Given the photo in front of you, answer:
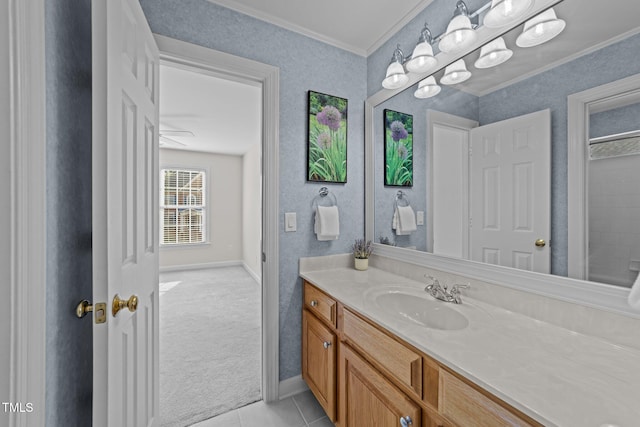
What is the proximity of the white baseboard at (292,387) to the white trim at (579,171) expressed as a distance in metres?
1.64

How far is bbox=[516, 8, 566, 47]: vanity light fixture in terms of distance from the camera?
1008 mm

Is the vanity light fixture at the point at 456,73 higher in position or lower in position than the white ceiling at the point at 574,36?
higher

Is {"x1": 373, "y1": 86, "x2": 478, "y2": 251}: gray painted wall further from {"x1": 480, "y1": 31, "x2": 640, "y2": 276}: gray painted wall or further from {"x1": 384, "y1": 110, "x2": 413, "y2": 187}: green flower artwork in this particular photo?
{"x1": 480, "y1": 31, "x2": 640, "y2": 276}: gray painted wall

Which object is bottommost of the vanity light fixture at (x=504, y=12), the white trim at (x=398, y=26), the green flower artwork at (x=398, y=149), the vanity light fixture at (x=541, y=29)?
the green flower artwork at (x=398, y=149)

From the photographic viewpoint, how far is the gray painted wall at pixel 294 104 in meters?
1.55

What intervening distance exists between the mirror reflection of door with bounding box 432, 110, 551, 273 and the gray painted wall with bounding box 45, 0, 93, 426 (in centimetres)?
163

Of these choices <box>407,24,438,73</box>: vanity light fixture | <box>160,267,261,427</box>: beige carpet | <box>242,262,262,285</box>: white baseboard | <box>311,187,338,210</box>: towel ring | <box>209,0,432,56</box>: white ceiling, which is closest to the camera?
<box>407,24,438,73</box>: vanity light fixture

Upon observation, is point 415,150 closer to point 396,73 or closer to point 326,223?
point 396,73

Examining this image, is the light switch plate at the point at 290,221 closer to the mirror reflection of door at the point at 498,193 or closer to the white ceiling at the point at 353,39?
the mirror reflection of door at the point at 498,193

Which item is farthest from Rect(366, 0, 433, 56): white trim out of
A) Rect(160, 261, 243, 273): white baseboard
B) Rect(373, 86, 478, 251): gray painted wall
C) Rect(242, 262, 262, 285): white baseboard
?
Rect(160, 261, 243, 273): white baseboard

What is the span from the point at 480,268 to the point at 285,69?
165 centimetres

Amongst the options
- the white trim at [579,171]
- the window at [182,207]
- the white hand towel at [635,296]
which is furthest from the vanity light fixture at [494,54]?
the window at [182,207]

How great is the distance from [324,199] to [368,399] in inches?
46.7

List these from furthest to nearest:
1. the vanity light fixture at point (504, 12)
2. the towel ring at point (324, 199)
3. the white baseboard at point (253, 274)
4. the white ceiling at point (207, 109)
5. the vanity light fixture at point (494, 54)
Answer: the white baseboard at point (253, 274), the white ceiling at point (207, 109), the towel ring at point (324, 199), the vanity light fixture at point (494, 54), the vanity light fixture at point (504, 12)
